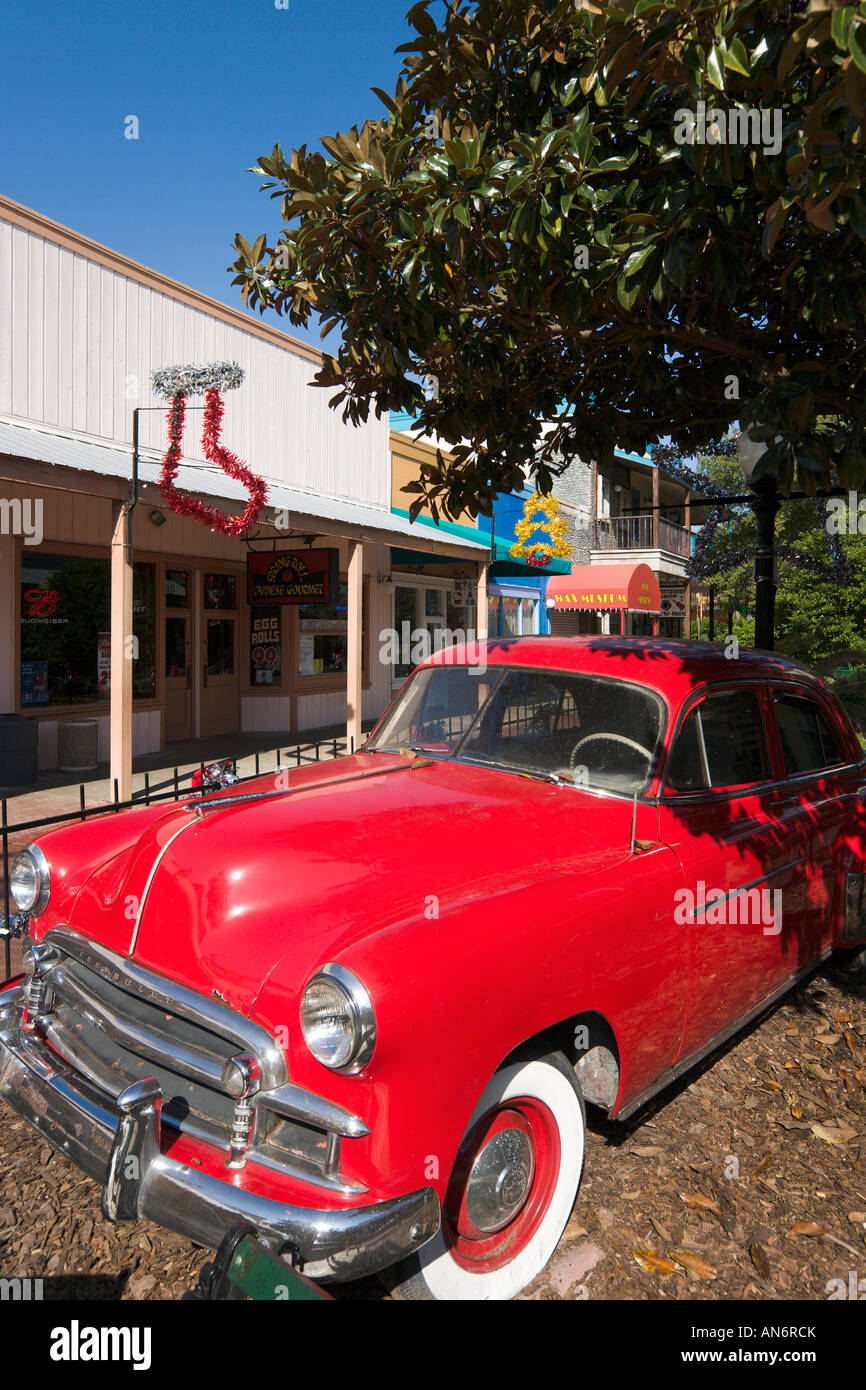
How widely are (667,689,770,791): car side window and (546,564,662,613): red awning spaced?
637 inches

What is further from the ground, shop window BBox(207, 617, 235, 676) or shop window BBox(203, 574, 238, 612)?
shop window BBox(203, 574, 238, 612)

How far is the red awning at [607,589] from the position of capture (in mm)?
20141

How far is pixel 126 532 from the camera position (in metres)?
8.78

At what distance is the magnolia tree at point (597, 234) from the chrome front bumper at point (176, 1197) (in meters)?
2.81

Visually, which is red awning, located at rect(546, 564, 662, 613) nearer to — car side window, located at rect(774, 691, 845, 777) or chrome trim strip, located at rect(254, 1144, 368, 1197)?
car side window, located at rect(774, 691, 845, 777)

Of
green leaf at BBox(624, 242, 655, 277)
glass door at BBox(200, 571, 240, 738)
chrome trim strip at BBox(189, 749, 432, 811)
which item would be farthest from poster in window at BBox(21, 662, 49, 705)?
green leaf at BBox(624, 242, 655, 277)

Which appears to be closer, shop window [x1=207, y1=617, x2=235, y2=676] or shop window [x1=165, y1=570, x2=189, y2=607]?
shop window [x1=165, y1=570, x2=189, y2=607]

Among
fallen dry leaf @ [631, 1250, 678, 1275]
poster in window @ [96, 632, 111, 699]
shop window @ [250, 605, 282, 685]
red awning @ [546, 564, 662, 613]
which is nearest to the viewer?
fallen dry leaf @ [631, 1250, 678, 1275]

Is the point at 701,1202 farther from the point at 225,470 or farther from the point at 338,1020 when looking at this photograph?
the point at 225,470

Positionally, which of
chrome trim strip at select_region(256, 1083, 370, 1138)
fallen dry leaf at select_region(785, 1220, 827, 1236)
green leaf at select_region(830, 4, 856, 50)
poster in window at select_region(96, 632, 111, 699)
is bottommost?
fallen dry leaf at select_region(785, 1220, 827, 1236)

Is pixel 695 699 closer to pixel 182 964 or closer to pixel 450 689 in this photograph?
pixel 450 689

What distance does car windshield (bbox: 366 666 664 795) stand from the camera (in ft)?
11.3

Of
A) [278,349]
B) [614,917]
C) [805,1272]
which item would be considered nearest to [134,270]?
[278,349]

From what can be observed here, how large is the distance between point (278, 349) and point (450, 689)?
11662 millimetres
